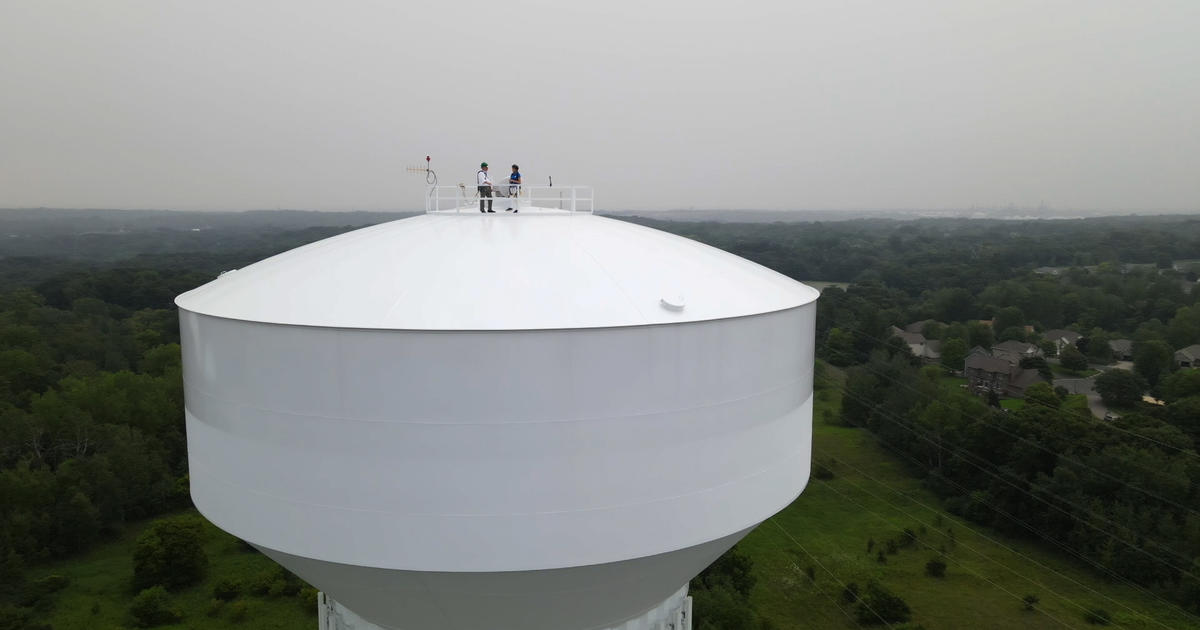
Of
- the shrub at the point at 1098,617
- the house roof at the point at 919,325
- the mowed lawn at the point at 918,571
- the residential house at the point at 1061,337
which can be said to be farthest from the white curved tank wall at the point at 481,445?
the house roof at the point at 919,325

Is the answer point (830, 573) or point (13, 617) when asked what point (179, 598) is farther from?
point (830, 573)

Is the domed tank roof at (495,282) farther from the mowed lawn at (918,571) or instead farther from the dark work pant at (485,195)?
the mowed lawn at (918,571)

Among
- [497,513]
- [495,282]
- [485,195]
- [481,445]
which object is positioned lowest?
[497,513]

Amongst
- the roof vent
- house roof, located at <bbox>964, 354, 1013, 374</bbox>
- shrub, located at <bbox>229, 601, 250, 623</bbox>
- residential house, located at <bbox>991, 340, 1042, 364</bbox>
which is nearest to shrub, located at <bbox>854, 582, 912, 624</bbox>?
shrub, located at <bbox>229, 601, 250, 623</bbox>

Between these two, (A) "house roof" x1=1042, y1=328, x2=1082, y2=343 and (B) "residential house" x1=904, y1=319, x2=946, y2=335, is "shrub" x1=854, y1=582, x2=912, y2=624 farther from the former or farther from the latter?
(B) "residential house" x1=904, y1=319, x2=946, y2=335

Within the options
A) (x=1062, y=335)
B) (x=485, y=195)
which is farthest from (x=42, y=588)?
(x=1062, y=335)

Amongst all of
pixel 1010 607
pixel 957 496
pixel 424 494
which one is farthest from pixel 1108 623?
pixel 424 494

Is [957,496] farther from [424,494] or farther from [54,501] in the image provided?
[54,501]
